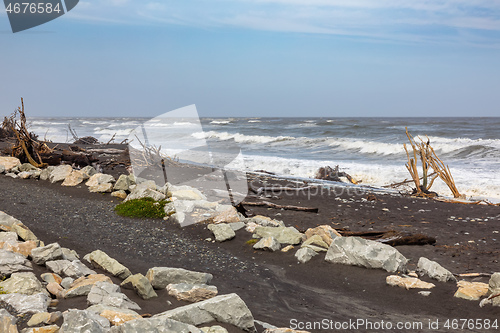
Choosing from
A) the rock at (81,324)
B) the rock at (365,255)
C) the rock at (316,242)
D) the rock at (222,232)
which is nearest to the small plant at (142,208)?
the rock at (222,232)

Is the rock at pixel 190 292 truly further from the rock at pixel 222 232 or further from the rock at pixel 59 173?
the rock at pixel 59 173

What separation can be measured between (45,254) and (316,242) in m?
3.82

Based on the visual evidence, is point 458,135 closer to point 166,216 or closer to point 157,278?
point 166,216

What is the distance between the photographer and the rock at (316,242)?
6641 mm

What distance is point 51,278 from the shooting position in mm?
4461

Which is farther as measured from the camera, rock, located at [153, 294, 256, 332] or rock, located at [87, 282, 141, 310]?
rock, located at [87, 282, 141, 310]

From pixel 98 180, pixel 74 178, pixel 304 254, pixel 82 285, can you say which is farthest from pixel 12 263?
pixel 74 178

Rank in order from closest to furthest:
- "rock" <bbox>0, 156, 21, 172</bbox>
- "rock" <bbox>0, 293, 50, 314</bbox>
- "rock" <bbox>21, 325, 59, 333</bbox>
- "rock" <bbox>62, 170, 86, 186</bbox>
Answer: "rock" <bbox>21, 325, 59, 333</bbox> → "rock" <bbox>0, 293, 50, 314</bbox> → "rock" <bbox>62, 170, 86, 186</bbox> → "rock" <bbox>0, 156, 21, 172</bbox>

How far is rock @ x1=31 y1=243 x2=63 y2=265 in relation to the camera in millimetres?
4940

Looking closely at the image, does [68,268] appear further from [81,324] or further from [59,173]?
[59,173]

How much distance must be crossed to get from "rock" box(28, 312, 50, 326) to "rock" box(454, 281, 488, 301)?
14.2 ft

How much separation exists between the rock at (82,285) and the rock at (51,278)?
0.73 ft

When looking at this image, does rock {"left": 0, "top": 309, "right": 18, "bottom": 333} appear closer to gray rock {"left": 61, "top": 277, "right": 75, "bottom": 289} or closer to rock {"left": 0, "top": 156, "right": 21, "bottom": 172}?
gray rock {"left": 61, "top": 277, "right": 75, "bottom": 289}

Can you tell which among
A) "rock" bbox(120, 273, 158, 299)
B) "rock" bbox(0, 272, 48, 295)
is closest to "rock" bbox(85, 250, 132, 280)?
"rock" bbox(120, 273, 158, 299)
